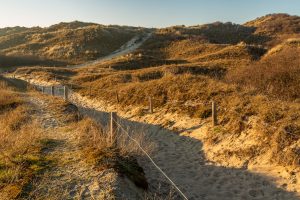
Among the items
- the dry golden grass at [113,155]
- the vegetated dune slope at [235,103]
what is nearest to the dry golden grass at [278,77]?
the vegetated dune slope at [235,103]

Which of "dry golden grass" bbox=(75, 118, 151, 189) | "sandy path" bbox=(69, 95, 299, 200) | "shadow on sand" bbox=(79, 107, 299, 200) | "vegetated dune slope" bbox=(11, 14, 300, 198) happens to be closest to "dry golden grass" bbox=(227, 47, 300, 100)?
"vegetated dune slope" bbox=(11, 14, 300, 198)

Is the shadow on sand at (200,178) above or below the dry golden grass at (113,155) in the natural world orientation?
below

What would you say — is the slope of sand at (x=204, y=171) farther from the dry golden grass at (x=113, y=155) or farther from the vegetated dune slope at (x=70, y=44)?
the vegetated dune slope at (x=70, y=44)

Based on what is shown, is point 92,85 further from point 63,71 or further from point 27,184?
point 27,184

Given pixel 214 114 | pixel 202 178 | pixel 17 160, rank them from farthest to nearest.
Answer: pixel 214 114 → pixel 202 178 → pixel 17 160

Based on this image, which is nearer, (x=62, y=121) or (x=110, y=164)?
(x=110, y=164)

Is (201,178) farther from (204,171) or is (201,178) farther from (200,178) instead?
(204,171)

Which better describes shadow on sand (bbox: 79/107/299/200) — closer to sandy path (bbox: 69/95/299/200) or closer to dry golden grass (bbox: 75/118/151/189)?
sandy path (bbox: 69/95/299/200)

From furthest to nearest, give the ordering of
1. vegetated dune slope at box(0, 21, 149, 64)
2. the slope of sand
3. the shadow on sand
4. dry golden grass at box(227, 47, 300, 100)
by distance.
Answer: vegetated dune slope at box(0, 21, 149, 64) < dry golden grass at box(227, 47, 300, 100) < the slope of sand < the shadow on sand

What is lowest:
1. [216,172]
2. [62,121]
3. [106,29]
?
[216,172]

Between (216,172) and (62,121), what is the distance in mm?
7240

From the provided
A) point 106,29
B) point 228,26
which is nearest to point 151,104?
point 106,29

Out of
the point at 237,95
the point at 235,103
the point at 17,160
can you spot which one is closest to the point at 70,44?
the point at 237,95

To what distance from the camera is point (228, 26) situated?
106875mm
